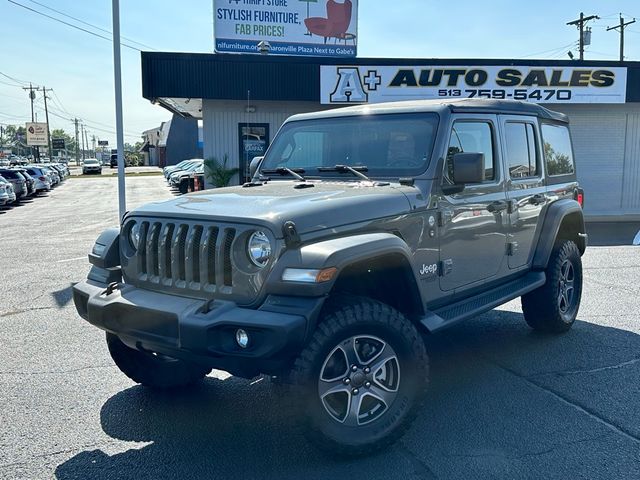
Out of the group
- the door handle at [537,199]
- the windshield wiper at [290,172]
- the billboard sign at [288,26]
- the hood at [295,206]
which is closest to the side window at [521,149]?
the door handle at [537,199]

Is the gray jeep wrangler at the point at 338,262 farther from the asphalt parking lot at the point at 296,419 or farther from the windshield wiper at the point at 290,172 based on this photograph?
the asphalt parking lot at the point at 296,419

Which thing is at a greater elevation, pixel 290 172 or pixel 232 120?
pixel 232 120

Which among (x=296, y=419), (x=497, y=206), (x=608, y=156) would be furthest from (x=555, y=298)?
(x=608, y=156)

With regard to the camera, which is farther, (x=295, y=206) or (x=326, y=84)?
(x=326, y=84)

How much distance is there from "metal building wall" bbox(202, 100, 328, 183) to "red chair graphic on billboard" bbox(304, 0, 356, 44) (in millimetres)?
5747

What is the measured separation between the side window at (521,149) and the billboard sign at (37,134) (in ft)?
289

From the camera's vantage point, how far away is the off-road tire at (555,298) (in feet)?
19.1

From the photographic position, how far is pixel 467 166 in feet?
13.5

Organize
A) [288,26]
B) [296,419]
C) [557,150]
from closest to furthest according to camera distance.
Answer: [296,419] → [557,150] → [288,26]

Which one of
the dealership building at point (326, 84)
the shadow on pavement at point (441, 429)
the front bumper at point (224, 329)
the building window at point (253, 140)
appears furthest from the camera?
the building window at point (253, 140)

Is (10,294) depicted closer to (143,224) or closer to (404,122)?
(143,224)

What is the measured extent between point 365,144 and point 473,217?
101cm

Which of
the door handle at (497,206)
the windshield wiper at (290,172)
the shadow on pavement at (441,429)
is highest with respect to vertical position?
the windshield wiper at (290,172)

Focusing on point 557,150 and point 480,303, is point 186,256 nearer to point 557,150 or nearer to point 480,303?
point 480,303
